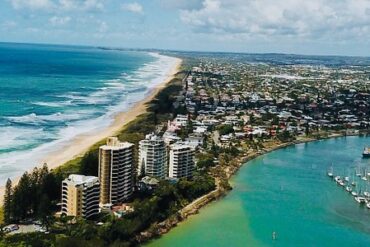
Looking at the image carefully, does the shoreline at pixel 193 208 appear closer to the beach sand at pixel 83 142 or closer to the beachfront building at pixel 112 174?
the beachfront building at pixel 112 174

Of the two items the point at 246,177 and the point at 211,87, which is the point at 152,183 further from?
the point at 211,87

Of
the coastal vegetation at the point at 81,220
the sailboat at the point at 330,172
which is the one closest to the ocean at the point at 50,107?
the coastal vegetation at the point at 81,220

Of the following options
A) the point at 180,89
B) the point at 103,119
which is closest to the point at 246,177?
the point at 103,119

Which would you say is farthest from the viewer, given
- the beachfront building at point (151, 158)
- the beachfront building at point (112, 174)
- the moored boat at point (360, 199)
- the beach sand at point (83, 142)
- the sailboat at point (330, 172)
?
the sailboat at point (330, 172)

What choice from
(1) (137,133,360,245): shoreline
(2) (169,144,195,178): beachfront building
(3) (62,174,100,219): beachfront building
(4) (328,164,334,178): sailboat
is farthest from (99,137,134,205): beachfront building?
(4) (328,164,334,178): sailboat

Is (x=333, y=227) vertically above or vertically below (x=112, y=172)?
below

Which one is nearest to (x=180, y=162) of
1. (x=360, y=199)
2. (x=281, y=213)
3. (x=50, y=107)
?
(x=281, y=213)
